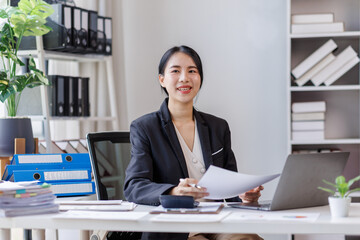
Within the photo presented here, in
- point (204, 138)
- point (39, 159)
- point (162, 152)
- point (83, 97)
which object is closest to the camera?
point (162, 152)

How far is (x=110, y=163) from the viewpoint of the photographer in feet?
8.66

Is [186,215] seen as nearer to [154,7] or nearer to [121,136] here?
[121,136]

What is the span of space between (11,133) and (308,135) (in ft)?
6.35

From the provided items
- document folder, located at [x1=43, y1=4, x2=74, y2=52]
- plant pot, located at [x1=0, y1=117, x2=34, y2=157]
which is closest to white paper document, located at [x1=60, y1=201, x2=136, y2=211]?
plant pot, located at [x1=0, y1=117, x2=34, y2=157]

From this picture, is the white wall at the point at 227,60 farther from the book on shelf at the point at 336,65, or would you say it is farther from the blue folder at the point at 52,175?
the blue folder at the point at 52,175

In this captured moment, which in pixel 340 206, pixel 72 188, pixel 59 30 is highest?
pixel 59 30

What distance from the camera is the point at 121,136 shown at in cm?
276

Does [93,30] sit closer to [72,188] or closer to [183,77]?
[72,188]

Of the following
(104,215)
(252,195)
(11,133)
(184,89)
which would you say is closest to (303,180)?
(252,195)

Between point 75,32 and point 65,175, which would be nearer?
point 65,175

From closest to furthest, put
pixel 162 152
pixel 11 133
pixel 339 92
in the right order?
pixel 162 152, pixel 11 133, pixel 339 92

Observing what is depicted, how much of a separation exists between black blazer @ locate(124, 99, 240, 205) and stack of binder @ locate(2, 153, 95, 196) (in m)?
0.58

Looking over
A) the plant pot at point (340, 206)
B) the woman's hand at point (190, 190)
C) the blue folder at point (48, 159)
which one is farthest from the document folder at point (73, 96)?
the plant pot at point (340, 206)

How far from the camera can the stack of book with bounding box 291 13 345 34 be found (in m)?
3.85
